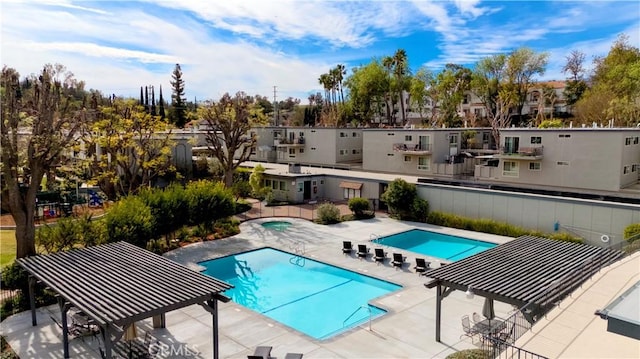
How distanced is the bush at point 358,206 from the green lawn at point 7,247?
69.7ft

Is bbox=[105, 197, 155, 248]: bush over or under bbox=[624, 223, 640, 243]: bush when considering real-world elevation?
over

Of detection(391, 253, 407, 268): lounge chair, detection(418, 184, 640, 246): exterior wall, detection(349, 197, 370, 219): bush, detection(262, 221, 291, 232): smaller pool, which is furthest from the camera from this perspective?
detection(349, 197, 370, 219): bush

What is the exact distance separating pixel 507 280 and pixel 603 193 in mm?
23306

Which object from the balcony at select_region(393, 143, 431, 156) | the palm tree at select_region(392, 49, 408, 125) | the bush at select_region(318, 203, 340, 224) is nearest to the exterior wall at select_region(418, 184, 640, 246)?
the bush at select_region(318, 203, 340, 224)

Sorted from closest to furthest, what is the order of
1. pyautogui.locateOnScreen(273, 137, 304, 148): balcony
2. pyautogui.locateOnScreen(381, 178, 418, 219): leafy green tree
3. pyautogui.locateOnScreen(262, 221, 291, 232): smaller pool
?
pyautogui.locateOnScreen(262, 221, 291, 232): smaller pool
pyautogui.locateOnScreen(381, 178, 418, 219): leafy green tree
pyautogui.locateOnScreen(273, 137, 304, 148): balcony

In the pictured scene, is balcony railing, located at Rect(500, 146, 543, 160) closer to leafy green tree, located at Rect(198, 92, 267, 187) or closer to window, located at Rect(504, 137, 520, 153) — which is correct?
window, located at Rect(504, 137, 520, 153)

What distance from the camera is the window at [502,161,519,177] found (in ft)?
117

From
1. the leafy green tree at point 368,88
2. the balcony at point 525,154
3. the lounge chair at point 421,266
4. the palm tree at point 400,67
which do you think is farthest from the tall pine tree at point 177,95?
the lounge chair at point 421,266

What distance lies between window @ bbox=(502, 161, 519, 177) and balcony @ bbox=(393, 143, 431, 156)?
7.13 meters

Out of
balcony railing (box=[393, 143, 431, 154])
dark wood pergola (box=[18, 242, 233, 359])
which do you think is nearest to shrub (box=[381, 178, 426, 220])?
balcony railing (box=[393, 143, 431, 154])

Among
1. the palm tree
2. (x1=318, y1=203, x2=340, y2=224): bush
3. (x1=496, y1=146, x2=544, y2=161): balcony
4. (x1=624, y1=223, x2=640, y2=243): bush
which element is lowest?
(x1=318, y1=203, x2=340, y2=224): bush

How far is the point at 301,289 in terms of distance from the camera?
20172mm

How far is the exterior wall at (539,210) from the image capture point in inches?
950

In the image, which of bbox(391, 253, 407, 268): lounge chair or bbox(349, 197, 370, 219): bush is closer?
bbox(391, 253, 407, 268): lounge chair
